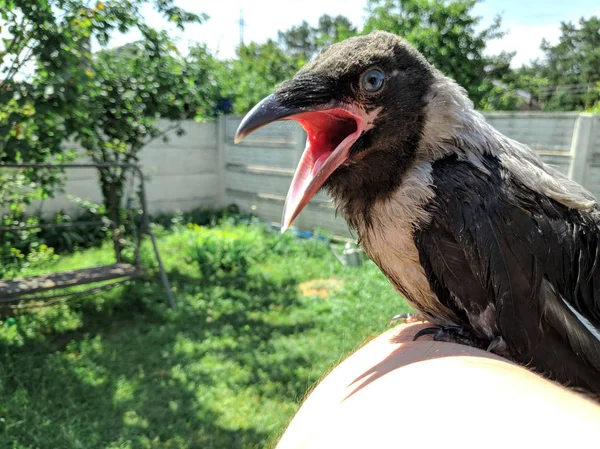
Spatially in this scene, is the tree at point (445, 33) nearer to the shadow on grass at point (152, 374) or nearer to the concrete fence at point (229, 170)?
the concrete fence at point (229, 170)

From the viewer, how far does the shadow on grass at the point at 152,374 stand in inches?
147

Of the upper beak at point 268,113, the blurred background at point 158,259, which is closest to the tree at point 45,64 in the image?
the blurred background at point 158,259

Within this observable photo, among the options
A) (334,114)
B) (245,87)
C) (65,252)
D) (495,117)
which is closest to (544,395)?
(334,114)

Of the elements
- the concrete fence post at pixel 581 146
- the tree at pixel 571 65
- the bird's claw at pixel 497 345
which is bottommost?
the bird's claw at pixel 497 345

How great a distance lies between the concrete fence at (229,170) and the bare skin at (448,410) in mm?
7462

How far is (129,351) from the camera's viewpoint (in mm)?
5062

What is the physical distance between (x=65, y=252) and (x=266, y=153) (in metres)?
4.78

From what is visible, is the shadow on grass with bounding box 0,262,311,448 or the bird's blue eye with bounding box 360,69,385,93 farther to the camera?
the shadow on grass with bounding box 0,262,311,448

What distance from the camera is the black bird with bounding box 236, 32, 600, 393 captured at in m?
1.62

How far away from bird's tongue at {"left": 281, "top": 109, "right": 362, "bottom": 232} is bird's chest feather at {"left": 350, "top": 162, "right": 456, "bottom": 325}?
257mm

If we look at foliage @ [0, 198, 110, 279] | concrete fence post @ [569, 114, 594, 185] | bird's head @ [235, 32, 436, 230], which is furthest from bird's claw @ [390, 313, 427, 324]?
concrete fence post @ [569, 114, 594, 185]

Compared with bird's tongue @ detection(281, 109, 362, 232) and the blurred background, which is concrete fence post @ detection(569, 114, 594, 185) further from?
bird's tongue @ detection(281, 109, 362, 232)

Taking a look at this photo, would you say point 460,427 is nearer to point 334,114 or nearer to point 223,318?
point 334,114

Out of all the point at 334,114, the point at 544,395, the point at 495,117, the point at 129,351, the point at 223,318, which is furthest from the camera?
the point at 495,117
